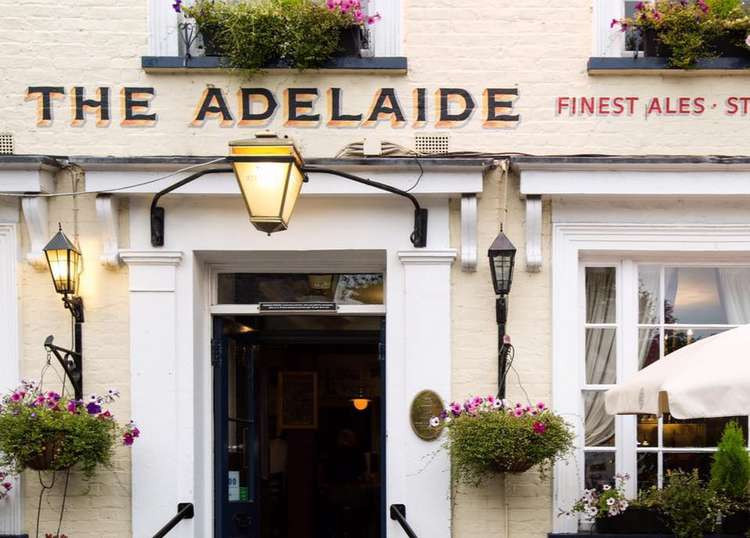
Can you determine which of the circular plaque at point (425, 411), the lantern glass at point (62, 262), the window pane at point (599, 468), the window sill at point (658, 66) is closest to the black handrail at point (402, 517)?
the circular plaque at point (425, 411)

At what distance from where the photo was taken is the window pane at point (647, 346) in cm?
662

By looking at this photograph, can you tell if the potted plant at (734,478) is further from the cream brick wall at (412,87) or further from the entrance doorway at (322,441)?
the entrance doorway at (322,441)

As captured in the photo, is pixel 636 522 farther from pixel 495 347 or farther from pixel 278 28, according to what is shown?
pixel 278 28

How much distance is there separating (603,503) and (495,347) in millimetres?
1251

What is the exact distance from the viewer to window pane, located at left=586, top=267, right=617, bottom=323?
6.64m

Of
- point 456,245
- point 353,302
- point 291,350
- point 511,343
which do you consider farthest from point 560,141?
point 291,350

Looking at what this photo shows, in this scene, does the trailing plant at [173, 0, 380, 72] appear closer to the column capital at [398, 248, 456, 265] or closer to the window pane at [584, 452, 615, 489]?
the column capital at [398, 248, 456, 265]

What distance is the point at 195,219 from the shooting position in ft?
21.3

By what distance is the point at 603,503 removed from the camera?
20.4ft

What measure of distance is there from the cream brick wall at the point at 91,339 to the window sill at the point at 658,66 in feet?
11.5

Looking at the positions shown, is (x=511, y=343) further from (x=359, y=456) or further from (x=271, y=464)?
(x=359, y=456)

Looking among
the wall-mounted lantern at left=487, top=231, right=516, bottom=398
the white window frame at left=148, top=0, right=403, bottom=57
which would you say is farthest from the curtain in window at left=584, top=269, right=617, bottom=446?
the white window frame at left=148, top=0, right=403, bottom=57

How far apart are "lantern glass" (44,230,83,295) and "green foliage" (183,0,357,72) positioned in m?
1.65

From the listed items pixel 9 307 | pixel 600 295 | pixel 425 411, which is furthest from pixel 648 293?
pixel 9 307
